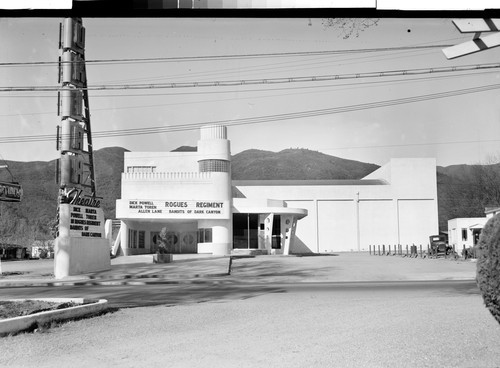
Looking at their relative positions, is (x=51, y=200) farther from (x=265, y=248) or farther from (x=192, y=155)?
(x=265, y=248)

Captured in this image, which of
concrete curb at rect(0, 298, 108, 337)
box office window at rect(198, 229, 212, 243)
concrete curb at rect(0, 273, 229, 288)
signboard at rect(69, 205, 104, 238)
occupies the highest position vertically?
signboard at rect(69, 205, 104, 238)

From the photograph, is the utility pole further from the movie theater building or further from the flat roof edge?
the flat roof edge

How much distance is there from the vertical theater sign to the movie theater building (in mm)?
13332

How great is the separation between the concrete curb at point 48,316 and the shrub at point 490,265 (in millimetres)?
6325

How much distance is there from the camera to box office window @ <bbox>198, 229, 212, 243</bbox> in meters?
42.7

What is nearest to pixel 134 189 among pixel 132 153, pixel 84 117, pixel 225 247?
pixel 132 153

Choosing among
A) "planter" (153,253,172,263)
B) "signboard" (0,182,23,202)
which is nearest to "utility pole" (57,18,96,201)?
"signboard" (0,182,23,202)

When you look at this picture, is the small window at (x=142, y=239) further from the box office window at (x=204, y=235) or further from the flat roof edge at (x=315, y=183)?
the flat roof edge at (x=315, y=183)

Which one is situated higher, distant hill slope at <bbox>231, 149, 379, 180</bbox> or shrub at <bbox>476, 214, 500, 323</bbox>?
distant hill slope at <bbox>231, 149, 379, 180</bbox>

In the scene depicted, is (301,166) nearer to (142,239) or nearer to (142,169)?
(142,169)

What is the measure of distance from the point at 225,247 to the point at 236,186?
16776mm

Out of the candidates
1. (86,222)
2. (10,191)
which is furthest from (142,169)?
(10,191)

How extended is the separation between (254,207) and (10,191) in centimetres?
2232

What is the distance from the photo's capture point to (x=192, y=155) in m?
46.5
